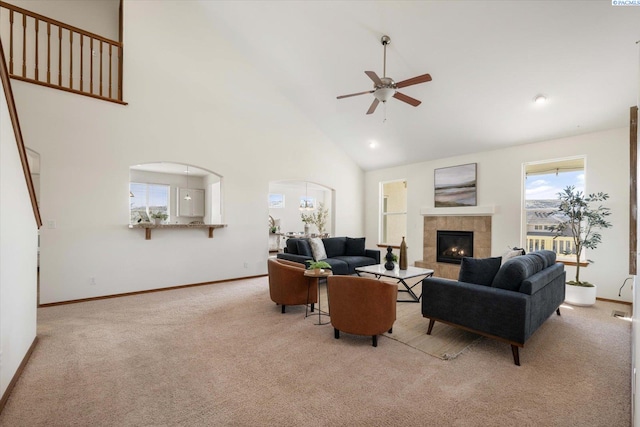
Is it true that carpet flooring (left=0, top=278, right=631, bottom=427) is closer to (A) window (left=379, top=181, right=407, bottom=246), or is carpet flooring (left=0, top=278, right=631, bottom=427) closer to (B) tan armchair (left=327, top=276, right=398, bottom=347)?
(B) tan armchair (left=327, top=276, right=398, bottom=347)

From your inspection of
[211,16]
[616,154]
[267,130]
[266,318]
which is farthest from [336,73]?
[616,154]

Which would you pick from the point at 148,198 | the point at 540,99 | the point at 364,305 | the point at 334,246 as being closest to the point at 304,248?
the point at 334,246

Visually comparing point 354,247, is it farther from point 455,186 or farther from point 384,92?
point 384,92

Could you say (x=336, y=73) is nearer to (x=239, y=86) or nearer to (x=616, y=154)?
(x=239, y=86)

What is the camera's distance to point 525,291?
2602 millimetres

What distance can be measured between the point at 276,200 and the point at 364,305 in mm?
8197

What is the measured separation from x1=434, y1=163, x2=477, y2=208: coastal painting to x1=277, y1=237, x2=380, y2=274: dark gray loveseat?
2.01 m

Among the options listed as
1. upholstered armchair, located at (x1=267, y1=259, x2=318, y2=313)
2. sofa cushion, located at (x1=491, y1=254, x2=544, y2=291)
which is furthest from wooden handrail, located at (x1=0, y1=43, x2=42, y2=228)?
sofa cushion, located at (x1=491, y1=254, x2=544, y2=291)

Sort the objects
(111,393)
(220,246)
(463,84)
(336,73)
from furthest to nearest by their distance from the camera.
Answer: (220,246) < (336,73) < (463,84) < (111,393)

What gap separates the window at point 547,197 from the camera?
16.8 ft

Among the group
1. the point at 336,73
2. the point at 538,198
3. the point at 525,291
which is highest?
the point at 336,73

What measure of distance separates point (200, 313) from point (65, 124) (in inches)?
134

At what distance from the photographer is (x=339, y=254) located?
6.26 metres

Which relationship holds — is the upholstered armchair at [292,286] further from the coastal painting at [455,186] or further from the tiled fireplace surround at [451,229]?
the coastal painting at [455,186]
